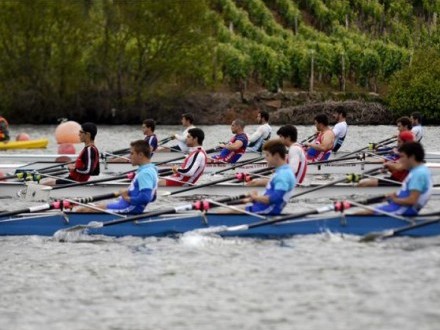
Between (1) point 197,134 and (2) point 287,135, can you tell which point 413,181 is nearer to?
(2) point 287,135

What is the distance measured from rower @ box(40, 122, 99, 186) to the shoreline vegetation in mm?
37004

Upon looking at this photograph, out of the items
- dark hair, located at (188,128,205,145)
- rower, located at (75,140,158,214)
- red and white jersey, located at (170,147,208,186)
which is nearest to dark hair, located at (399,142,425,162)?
rower, located at (75,140,158,214)

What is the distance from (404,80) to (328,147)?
32.9 meters

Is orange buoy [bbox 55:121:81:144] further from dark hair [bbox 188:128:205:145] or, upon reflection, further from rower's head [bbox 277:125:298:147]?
rower's head [bbox 277:125:298:147]

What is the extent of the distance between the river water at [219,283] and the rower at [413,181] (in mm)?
623

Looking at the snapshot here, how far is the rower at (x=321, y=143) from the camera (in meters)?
25.8

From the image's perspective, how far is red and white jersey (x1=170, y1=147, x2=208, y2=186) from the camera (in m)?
23.0

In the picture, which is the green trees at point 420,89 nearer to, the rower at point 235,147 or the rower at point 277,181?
the rower at point 235,147

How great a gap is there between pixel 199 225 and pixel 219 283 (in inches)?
107

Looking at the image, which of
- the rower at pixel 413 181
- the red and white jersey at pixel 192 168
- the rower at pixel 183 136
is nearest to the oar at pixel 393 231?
the rower at pixel 413 181

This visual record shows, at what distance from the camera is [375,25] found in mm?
77500

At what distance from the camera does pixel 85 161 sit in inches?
902

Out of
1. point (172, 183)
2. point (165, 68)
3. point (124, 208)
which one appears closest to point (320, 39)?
point (165, 68)

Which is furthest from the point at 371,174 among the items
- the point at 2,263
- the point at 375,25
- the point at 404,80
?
the point at 375,25
